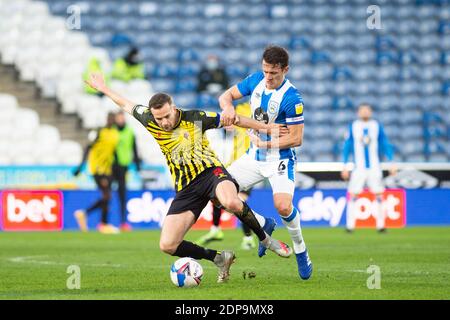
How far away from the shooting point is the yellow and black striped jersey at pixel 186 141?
8547 millimetres

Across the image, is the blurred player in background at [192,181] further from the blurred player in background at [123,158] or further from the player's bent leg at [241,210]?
the blurred player in background at [123,158]

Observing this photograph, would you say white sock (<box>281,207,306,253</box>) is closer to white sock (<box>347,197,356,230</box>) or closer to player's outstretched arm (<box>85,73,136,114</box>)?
player's outstretched arm (<box>85,73,136,114</box>)

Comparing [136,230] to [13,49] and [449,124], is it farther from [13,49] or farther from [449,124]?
[449,124]

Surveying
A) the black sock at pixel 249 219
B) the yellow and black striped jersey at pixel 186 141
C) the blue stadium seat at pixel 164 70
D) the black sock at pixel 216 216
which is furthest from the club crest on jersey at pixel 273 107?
the blue stadium seat at pixel 164 70

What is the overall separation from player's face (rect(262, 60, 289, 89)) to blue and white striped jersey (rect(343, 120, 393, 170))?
872 cm

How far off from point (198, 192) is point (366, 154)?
969 centimetres

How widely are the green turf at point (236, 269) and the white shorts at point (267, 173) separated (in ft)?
2.83

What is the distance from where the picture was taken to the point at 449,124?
74.7 feet

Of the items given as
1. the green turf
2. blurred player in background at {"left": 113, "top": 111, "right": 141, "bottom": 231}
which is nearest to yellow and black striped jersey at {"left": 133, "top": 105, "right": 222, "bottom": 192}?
the green turf

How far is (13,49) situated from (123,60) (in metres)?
2.56

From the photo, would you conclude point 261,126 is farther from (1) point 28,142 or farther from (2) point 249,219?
(1) point 28,142

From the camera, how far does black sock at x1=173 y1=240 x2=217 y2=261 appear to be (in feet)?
28.2
